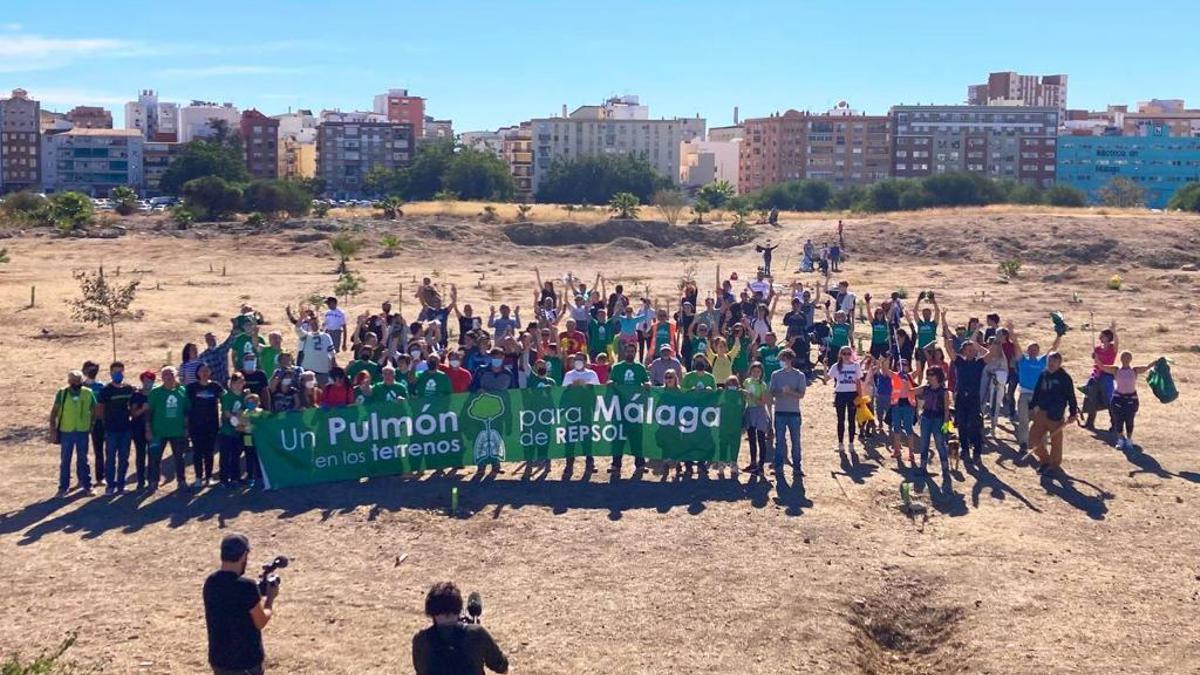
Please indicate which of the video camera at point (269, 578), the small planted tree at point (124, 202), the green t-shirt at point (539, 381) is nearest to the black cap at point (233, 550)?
the video camera at point (269, 578)

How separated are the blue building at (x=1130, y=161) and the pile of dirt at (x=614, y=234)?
326 feet

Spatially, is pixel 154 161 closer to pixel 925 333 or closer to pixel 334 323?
pixel 334 323

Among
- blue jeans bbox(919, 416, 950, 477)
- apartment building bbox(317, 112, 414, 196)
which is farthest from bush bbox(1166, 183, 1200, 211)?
apartment building bbox(317, 112, 414, 196)

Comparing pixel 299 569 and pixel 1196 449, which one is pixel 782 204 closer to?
pixel 1196 449

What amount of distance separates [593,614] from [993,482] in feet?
20.8

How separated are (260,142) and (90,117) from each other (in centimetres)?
3647

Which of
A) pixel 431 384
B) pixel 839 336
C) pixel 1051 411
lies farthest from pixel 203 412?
pixel 839 336

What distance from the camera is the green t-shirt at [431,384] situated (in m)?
15.7

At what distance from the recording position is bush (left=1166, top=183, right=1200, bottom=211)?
7188cm

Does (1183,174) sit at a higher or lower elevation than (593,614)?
higher

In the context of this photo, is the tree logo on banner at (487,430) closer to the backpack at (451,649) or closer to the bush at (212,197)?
the backpack at (451,649)

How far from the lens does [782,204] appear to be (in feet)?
325

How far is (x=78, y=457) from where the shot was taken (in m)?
14.8

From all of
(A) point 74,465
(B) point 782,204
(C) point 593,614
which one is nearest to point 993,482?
(C) point 593,614
